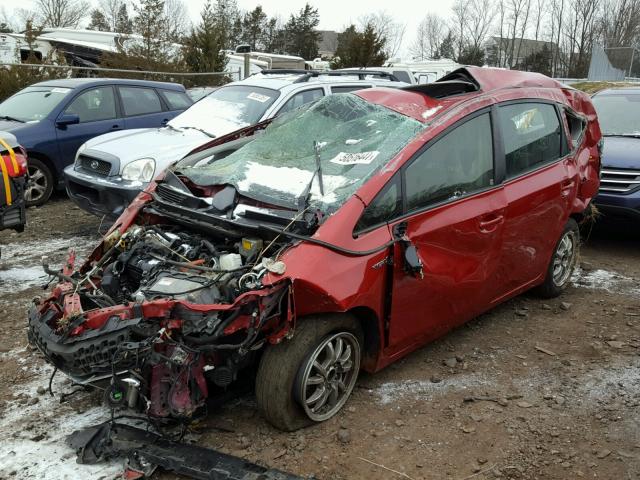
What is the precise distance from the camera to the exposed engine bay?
284cm

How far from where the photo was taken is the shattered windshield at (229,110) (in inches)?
277

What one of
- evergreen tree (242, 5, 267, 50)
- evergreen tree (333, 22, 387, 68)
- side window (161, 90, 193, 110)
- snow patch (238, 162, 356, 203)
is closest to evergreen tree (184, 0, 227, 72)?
evergreen tree (333, 22, 387, 68)

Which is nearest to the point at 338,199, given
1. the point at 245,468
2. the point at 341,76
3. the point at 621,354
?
the point at 245,468

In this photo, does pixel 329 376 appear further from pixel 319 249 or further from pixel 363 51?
pixel 363 51

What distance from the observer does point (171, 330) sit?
9.35ft

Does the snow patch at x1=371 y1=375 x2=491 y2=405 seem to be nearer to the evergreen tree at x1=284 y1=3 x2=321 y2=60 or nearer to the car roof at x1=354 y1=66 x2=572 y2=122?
the car roof at x1=354 y1=66 x2=572 y2=122

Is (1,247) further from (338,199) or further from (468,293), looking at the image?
(468,293)

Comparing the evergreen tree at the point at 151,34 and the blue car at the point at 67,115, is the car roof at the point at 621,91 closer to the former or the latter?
the blue car at the point at 67,115

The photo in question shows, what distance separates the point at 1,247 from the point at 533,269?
548 centimetres

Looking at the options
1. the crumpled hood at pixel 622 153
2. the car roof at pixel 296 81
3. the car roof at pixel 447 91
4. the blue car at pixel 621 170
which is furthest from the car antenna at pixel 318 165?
the crumpled hood at pixel 622 153

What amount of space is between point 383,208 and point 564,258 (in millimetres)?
2547

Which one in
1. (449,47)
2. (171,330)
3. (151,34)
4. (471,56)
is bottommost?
(171,330)

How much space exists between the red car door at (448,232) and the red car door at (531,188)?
17 centimetres

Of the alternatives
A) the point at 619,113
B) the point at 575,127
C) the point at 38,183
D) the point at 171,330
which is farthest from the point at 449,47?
the point at 171,330
